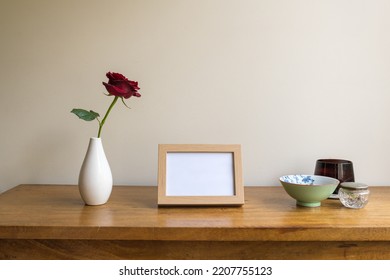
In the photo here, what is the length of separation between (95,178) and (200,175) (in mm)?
304

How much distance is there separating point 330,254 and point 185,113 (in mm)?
670

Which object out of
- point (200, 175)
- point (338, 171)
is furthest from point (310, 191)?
point (200, 175)

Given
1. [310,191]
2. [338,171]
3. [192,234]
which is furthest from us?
[338,171]

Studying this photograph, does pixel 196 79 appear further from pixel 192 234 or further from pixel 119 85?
pixel 192 234

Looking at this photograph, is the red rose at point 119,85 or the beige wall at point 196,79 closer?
the red rose at point 119,85

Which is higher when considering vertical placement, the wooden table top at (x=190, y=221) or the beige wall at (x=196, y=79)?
the beige wall at (x=196, y=79)

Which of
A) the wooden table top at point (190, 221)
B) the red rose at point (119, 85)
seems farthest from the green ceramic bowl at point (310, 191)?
the red rose at point (119, 85)

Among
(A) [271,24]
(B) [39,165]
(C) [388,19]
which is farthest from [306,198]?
(B) [39,165]

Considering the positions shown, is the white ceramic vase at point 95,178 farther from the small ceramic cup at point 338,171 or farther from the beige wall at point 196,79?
the small ceramic cup at point 338,171

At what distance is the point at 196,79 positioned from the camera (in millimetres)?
Answer: 1205

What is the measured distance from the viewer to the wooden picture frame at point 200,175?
931mm

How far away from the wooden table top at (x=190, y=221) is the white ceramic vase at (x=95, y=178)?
3cm
